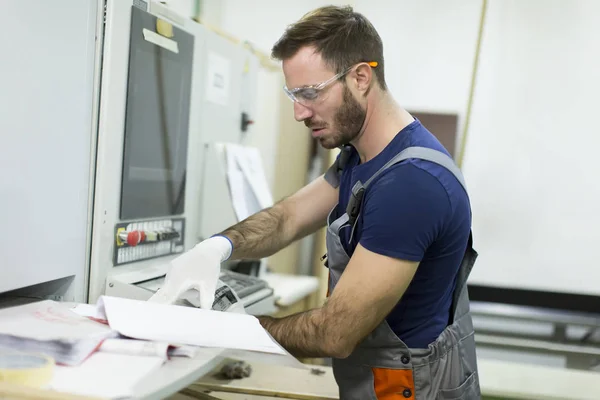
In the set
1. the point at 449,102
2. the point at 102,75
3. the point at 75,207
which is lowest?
the point at 75,207

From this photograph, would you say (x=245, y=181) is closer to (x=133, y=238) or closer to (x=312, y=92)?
(x=133, y=238)

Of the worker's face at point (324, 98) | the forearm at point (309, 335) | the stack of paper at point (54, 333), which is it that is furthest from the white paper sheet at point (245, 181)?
the stack of paper at point (54, 333)

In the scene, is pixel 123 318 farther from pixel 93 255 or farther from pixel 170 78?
pixel 170 78

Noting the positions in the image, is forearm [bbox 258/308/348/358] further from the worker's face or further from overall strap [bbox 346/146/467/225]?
the worker's face

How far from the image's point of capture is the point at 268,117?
264 cm

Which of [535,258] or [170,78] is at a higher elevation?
[170,78]

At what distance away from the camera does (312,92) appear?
3.93ft

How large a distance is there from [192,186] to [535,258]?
1.77 meters

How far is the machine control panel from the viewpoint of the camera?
1.32m

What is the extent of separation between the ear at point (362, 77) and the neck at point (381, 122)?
0.09ft

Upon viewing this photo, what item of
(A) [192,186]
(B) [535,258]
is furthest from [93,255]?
(B) [535,258]

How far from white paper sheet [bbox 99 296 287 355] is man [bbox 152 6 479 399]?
142mm

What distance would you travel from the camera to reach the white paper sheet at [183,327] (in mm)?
844

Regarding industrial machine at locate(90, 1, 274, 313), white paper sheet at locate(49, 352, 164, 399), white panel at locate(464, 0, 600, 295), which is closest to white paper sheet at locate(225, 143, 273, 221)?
industrial machine at locate(90, 1, 274, 313)
